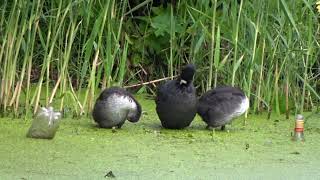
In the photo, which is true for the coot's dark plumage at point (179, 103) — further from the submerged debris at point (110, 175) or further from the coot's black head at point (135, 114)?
the submerged debris at point (110, 175)

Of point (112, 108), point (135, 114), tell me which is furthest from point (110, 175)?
point (135, 114)

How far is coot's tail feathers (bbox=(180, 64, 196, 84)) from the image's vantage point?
391 centimetres

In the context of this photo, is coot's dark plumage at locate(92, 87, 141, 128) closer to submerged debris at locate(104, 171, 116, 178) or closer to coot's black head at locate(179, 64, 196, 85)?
coot's black head at locate(179, 64, 196, 85)

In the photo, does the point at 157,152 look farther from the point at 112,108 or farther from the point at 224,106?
the point at 224,106

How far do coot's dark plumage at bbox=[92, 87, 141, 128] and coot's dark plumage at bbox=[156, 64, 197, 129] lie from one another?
162 mm

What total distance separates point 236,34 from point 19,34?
108 centimetres

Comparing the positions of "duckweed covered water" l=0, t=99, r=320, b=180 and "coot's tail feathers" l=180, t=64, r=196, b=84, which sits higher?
"coot's tail feathers" l=180, t=64, r=196, b=84

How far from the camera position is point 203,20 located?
4422mm

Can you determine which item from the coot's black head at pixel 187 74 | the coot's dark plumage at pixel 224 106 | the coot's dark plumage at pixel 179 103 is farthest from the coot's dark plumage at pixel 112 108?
the coot's dark plumage at pixel 224 106

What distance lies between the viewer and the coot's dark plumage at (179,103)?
3924 mm

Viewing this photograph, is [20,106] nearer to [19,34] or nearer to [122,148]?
[19,34]

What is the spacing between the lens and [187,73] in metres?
3.93

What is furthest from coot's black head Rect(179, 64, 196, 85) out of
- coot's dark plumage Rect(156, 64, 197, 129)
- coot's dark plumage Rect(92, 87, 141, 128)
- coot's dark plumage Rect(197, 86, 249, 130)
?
coot's dark plumage Rect(92, 87, 141, 128)

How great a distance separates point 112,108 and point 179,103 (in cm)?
32
